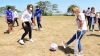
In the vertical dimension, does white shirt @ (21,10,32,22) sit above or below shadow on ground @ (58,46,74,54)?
above

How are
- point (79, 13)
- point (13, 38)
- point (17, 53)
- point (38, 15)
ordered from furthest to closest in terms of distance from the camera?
1. point (38, 15)
2. point (13, 38)
3. point (17, 53)
4. point (79, 13)

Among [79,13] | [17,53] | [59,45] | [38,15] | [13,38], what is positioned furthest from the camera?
[38,15]

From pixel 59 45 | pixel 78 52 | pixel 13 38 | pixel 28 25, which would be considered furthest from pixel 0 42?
pixel 78 52

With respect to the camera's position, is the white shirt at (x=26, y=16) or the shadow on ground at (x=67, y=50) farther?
the white shirt at (x=26, y=16)

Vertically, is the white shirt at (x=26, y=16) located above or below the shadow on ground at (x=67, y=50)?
above

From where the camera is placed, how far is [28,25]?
14.5m

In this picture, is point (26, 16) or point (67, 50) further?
point (26, 16)

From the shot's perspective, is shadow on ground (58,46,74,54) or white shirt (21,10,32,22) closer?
shadow on ground (58,46,74,54)

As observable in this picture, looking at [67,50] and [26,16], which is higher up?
[26,16]

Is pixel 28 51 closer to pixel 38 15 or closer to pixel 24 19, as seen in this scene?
pixel 24 19

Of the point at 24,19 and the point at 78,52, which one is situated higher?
the point at 24,19

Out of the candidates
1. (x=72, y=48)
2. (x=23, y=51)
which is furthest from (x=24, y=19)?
(x=72, y=48)

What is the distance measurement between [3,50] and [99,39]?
20.5ft

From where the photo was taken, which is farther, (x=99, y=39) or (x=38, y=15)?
(x=38, y=15)
